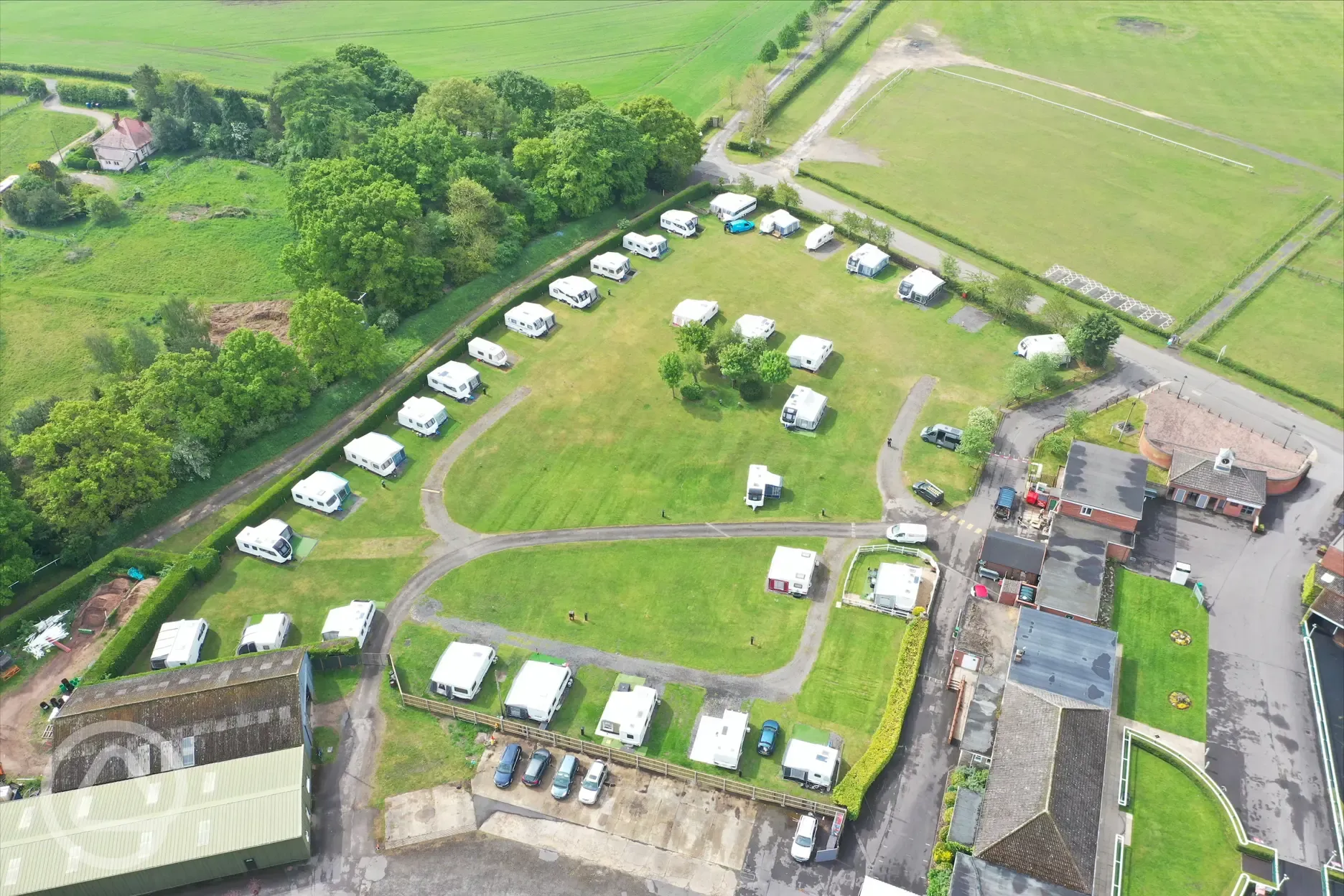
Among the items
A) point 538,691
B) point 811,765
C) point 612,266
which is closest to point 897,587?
point 811,765

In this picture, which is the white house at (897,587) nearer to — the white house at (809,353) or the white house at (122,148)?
the white house at (809,353)

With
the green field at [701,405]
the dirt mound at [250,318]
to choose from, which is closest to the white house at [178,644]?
the green field at [701,405]

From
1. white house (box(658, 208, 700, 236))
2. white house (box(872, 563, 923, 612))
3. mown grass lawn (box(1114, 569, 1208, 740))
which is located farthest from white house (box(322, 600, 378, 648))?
white house (box(658, 208, 700, 236))

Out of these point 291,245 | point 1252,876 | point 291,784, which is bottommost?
point 1252,876

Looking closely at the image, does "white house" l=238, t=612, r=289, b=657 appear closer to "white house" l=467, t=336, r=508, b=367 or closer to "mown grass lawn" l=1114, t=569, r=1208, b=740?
"white house" l=467, t=336, r=508, b=367

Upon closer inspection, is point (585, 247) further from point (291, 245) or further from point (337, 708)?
point (337, 708)

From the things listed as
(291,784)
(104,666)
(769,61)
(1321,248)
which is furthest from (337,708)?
(769,61)
